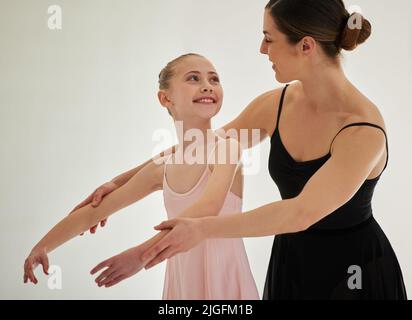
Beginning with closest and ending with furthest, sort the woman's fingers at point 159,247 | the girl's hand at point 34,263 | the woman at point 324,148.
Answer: the woman's fingers at point 159,247 < the woman at point 324,148 < the girl's hand at point 34,263

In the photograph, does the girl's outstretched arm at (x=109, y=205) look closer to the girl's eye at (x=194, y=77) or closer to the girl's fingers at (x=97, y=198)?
the girl's fingers at (x=97, y=198)

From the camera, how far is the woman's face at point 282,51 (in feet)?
4.25

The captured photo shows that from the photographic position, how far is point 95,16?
235 cm

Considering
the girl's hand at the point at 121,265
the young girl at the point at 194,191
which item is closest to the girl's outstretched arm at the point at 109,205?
the young girl at the point at 194,191

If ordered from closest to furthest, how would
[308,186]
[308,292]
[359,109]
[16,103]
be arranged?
[308,186] < [359,109] < [308,292] < [16,103]

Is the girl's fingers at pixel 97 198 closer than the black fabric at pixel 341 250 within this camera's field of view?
No

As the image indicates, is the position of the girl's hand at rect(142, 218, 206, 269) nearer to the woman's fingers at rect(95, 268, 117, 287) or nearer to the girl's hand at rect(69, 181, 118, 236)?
the woman's fingers at rect(95, 268, 117, 287)

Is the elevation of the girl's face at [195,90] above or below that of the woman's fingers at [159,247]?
above

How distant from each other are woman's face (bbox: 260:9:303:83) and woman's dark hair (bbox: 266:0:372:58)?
0.01 meters

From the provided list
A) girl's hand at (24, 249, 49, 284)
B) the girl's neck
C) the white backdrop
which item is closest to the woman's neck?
the girl's neck

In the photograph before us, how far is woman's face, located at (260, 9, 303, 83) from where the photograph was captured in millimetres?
1296

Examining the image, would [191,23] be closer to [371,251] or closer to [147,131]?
[147,131]
